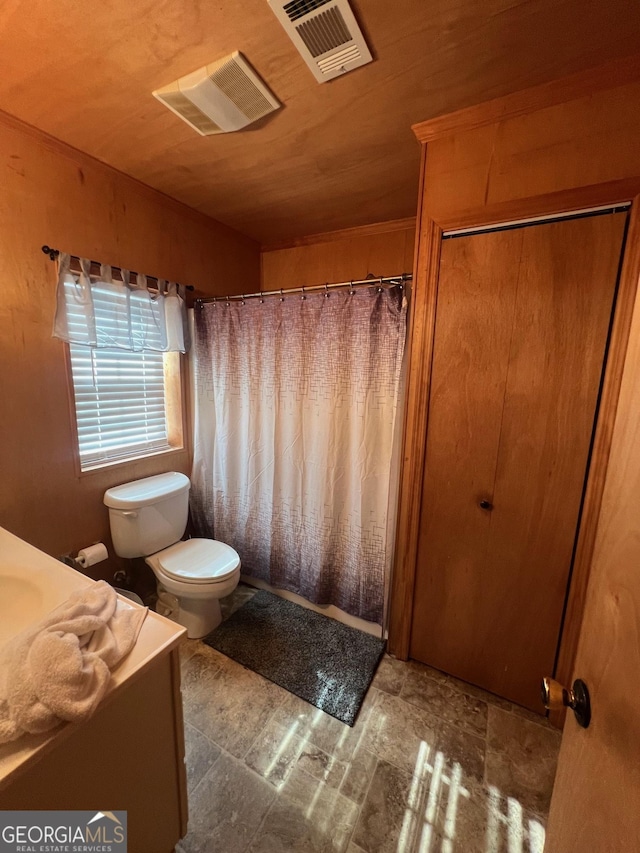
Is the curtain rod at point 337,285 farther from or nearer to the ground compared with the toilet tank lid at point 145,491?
farther from the ground

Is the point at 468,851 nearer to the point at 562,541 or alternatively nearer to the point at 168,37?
the point at 562,541

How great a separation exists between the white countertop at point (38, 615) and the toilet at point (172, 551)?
0.52m

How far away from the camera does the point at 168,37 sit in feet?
3.32

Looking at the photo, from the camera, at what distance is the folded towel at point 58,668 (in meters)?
0.60

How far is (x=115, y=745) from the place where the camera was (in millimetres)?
777

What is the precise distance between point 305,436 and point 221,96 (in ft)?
4.74

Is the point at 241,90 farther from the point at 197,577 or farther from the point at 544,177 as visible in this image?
the point at 197,577

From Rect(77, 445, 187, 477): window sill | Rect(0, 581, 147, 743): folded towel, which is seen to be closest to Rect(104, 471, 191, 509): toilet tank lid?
Rect(77, 445, 187, 477): window sill

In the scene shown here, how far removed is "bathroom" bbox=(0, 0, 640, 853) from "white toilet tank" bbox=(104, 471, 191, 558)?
10 centimetres

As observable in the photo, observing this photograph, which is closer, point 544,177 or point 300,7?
point 300,7

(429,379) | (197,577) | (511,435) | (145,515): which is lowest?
(197,577)

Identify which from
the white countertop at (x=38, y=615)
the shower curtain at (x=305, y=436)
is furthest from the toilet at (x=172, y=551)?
the white countertop at (x=38, y=615)

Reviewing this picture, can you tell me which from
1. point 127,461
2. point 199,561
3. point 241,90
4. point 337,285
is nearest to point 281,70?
point 241,90

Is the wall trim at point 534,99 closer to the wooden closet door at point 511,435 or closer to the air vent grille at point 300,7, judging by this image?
the wooden closet door at point 511,435
